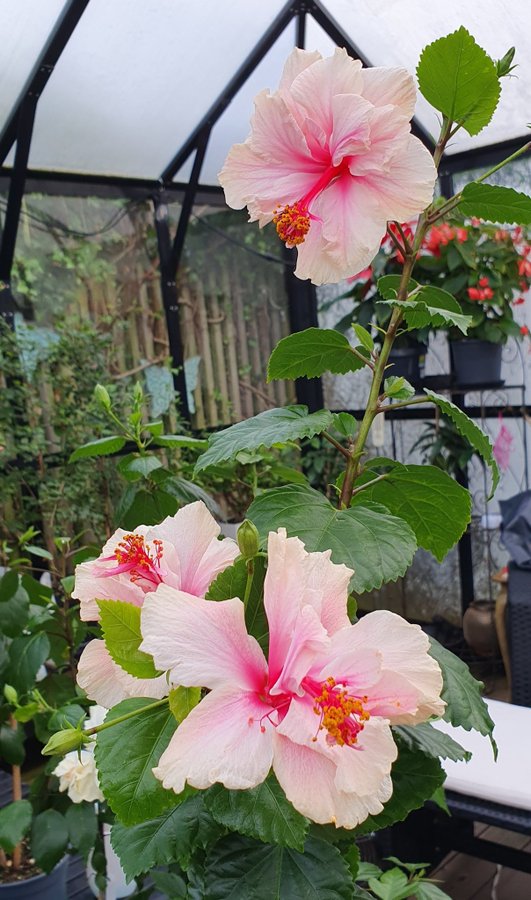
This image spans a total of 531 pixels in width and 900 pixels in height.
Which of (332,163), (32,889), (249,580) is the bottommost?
(32,889)

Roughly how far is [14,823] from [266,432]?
1000mm

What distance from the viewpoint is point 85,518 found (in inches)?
131

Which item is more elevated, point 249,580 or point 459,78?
point 459,78

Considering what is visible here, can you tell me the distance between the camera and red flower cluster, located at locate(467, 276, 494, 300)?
3.38 metres

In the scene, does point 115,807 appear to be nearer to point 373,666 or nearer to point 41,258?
point 373,666

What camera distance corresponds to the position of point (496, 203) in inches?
21.4

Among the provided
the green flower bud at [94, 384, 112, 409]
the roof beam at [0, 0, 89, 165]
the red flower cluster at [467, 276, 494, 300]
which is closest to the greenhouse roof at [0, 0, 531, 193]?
the roof beam at [0, 0, 89, 165]

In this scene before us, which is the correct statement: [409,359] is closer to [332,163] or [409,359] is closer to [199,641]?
[332,163]

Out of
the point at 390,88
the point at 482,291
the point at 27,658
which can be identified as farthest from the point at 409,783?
the point at 482,291

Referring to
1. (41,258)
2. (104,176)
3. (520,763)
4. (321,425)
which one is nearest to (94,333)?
(41,258)

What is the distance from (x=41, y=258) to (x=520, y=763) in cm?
267

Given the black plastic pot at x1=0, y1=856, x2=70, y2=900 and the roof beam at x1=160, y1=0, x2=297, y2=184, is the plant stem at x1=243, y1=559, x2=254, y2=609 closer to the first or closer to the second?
the black plastic pot at x1=0, y1=856, x2=70, y2=900

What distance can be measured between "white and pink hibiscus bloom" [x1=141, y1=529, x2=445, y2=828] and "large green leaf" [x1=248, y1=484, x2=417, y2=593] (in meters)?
0.08

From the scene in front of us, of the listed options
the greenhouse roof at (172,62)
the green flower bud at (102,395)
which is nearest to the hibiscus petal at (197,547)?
the green flower bud at (102,395)
